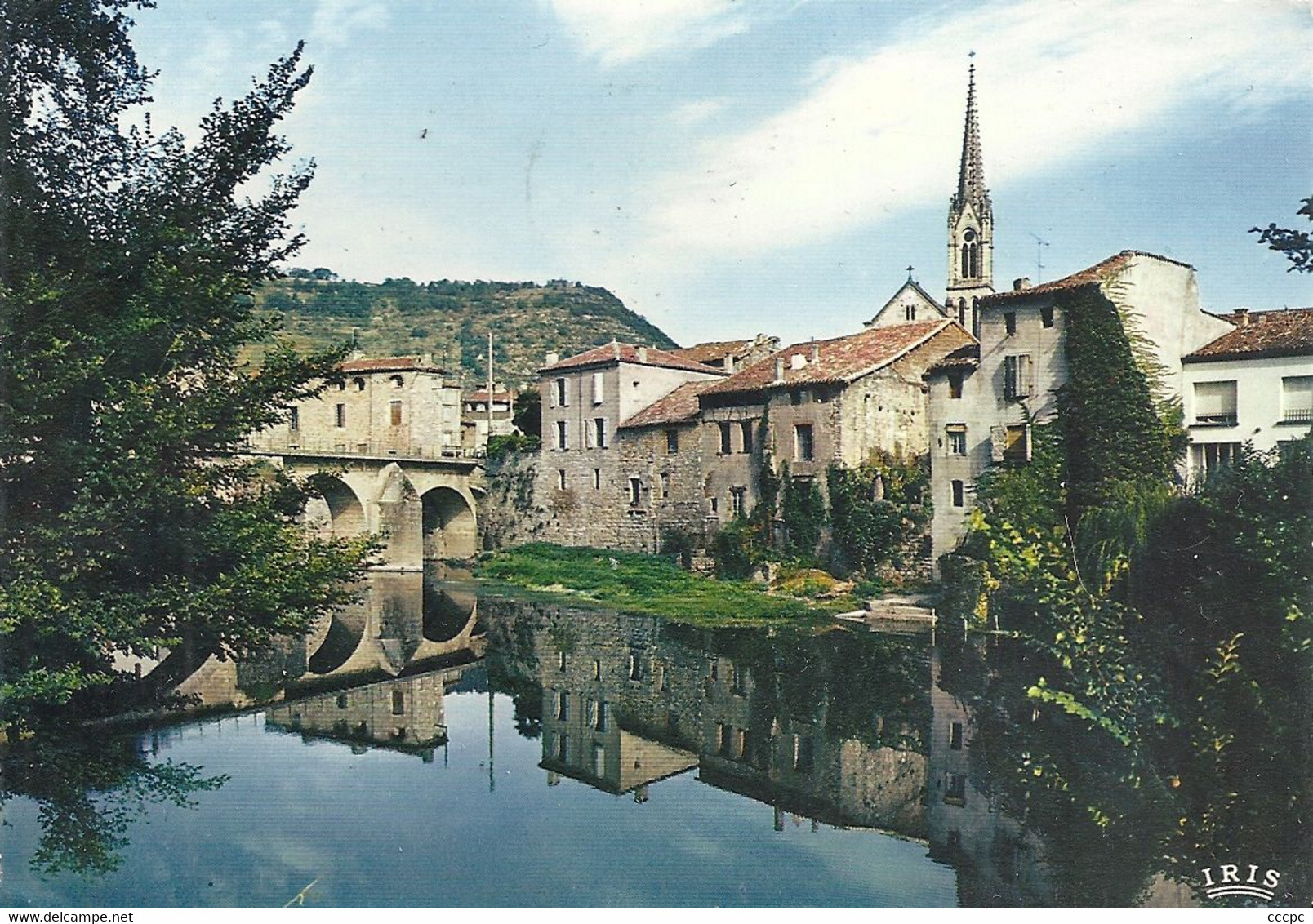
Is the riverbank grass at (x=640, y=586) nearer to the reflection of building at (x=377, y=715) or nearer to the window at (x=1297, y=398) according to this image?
the reflection of building at (x=377, y=715)

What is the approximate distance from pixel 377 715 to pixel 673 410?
24.8 metres

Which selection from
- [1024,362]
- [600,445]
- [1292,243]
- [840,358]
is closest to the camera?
[1292,243]

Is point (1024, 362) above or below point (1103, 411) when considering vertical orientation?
above

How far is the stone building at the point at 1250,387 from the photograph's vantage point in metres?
23.0

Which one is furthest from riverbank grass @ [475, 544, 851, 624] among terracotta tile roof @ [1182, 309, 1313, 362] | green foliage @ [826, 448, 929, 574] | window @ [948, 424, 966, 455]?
terracotta tile roof @ [1182, 309, 1313, 362]

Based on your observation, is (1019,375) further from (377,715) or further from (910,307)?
(910,307)

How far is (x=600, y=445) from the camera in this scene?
145 ft

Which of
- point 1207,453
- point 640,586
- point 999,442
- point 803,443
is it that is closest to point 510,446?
point 640,586

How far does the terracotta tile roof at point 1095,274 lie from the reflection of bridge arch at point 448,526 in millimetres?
29275

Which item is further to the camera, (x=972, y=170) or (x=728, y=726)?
(x=972, y=170)

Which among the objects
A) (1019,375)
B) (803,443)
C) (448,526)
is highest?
(1019,375)

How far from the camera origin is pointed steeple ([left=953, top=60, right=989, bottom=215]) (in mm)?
63625

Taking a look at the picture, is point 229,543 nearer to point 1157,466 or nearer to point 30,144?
point 30,144

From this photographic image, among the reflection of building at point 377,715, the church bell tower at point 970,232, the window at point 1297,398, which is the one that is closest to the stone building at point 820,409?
the window at point 1297,398
